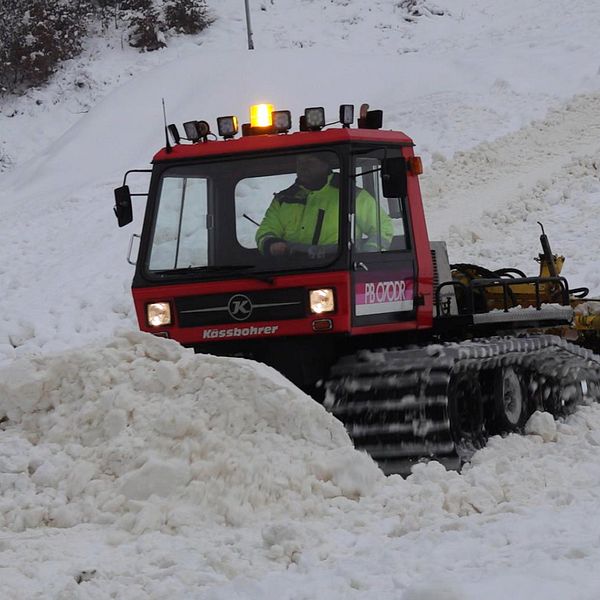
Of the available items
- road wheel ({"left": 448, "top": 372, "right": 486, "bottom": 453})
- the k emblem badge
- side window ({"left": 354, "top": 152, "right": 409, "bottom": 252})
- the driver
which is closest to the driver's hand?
the driver

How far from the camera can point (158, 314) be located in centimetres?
701

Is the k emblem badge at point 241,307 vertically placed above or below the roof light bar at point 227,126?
below

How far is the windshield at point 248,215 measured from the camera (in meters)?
6.82

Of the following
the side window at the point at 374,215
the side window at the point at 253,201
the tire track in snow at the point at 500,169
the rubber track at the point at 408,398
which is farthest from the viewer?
the tire track in snow at the point at 500,169

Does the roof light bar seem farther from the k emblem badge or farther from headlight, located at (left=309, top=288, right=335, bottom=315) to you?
headlight, located at (left=309, top=288, right=335, bottom=315)

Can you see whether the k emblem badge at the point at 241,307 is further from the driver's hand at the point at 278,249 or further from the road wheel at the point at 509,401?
the road wheel at the point at 509,401

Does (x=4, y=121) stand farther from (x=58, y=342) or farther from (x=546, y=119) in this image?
(x=58, y=342)

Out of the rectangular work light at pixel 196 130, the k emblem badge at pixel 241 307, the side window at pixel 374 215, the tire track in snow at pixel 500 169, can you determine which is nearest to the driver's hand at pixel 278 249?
the k emblem badge at pixel 241 307

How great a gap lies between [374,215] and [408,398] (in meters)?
1.25

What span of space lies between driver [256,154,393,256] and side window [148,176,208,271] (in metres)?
0.41

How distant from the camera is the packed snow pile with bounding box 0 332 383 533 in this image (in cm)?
507

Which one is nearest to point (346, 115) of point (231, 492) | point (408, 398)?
point (408, 398)

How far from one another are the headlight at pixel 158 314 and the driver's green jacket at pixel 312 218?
709mm

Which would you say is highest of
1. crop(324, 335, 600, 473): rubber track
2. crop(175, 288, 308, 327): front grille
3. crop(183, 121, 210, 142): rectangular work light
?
crop(183, 121, 210, 142): rectangular work light
